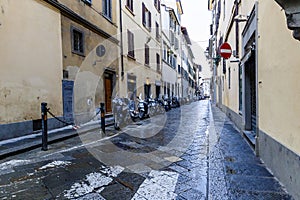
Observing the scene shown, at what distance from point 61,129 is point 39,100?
1120mm

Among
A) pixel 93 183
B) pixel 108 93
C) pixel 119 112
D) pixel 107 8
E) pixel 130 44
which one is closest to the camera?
pixel 93 183

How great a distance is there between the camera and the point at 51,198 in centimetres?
272

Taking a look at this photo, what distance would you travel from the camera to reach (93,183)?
3141 mm

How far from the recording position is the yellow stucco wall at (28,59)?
5.85 meters

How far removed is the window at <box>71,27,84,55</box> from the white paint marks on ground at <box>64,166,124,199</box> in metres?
6.24

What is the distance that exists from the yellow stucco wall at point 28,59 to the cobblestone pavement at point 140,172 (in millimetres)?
1706

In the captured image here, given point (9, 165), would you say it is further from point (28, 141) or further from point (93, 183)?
point (93, 183)

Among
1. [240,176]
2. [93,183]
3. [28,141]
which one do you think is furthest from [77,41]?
[240,176]

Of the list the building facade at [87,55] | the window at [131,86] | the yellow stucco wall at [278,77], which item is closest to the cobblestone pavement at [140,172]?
the yellow stucco wall at [278,77]

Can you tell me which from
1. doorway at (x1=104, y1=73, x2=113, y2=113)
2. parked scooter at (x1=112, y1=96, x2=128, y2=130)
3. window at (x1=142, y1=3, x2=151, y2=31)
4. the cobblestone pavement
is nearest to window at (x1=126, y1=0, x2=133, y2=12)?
window at (x1=142, y1=3, x2=151, y2=31)

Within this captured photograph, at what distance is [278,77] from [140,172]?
239 centimetres

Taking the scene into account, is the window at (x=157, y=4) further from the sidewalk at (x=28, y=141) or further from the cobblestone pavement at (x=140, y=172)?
the cobblestone pavement at (x=140, y=172)

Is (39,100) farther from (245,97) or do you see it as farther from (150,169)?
(245,97)

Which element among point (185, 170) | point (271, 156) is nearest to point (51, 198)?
point (185, 170)
